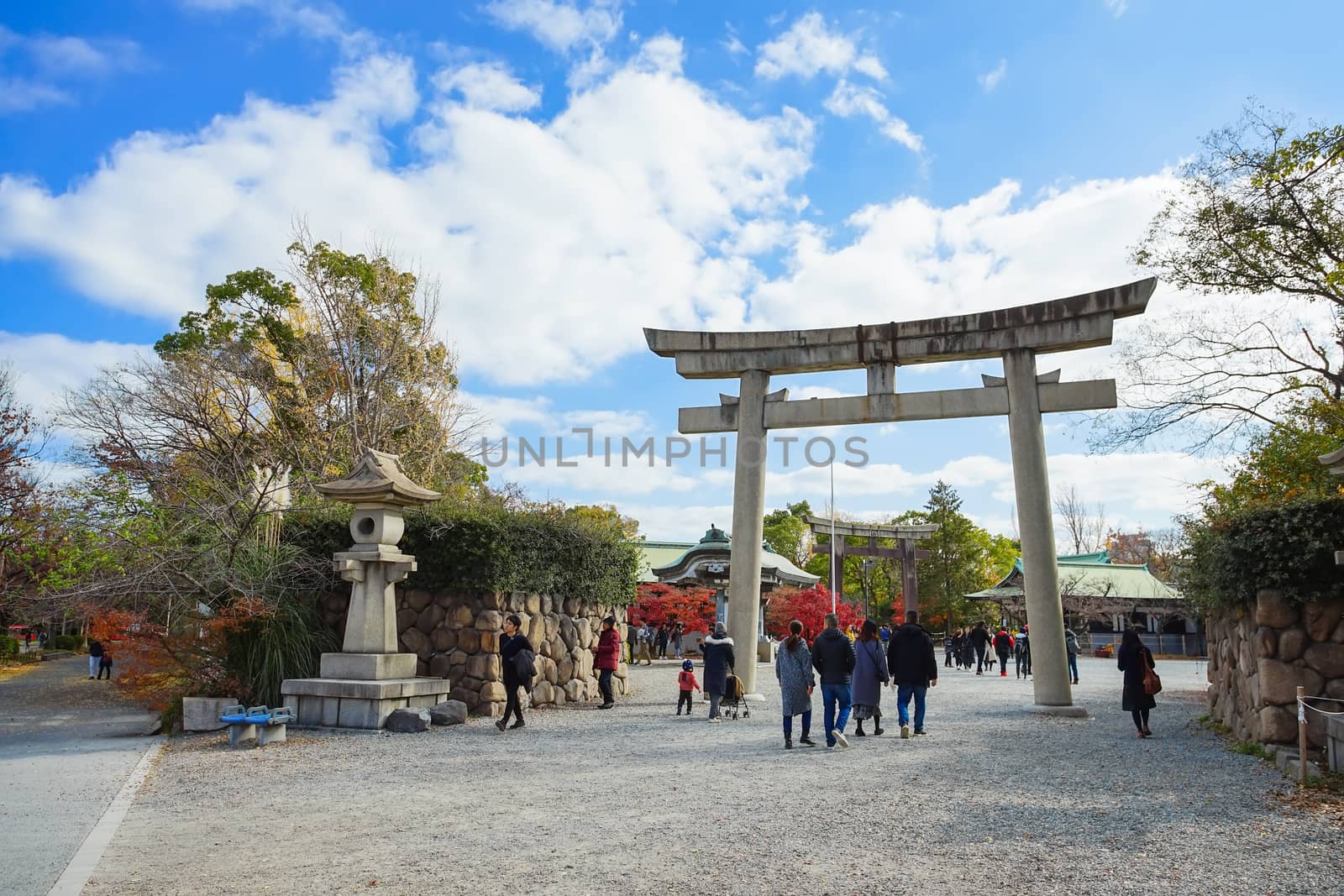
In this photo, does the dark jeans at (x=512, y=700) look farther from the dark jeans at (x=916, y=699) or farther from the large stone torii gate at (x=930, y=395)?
the dark jeans at (x=916, y=699)

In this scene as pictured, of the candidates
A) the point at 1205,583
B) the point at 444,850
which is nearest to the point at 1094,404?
the point at 1205,583

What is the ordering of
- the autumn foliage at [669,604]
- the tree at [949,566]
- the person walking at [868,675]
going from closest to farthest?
1. the person walking at [868,675]
2. the autumn foliage at [669,604]
3. the tree at [949,566]

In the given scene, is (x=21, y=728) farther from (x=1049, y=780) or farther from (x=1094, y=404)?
(x=1094, y=404)

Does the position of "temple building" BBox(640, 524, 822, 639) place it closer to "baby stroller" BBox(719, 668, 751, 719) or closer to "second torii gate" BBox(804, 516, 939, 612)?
"second torii gate" BBox(804, 516, 939, 612)

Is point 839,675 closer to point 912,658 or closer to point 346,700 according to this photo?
point 912,658

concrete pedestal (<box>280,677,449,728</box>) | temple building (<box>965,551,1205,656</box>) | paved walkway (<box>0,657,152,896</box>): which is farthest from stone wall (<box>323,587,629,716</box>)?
temple building (<box>965,551,1205,656</box>)

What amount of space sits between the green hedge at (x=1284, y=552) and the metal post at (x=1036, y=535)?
132 inches

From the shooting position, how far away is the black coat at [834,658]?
9977 millimetres

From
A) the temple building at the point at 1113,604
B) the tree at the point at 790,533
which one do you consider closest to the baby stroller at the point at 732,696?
the temple building at the point at 1113,604

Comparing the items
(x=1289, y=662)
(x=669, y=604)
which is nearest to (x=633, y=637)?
(x=669, y=604)

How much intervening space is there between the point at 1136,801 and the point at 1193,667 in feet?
90.4

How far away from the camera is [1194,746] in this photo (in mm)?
10047

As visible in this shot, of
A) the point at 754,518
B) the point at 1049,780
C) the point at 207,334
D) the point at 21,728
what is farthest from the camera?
the point at 207,334

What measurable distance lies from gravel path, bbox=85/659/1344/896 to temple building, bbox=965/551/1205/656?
2946 cm
